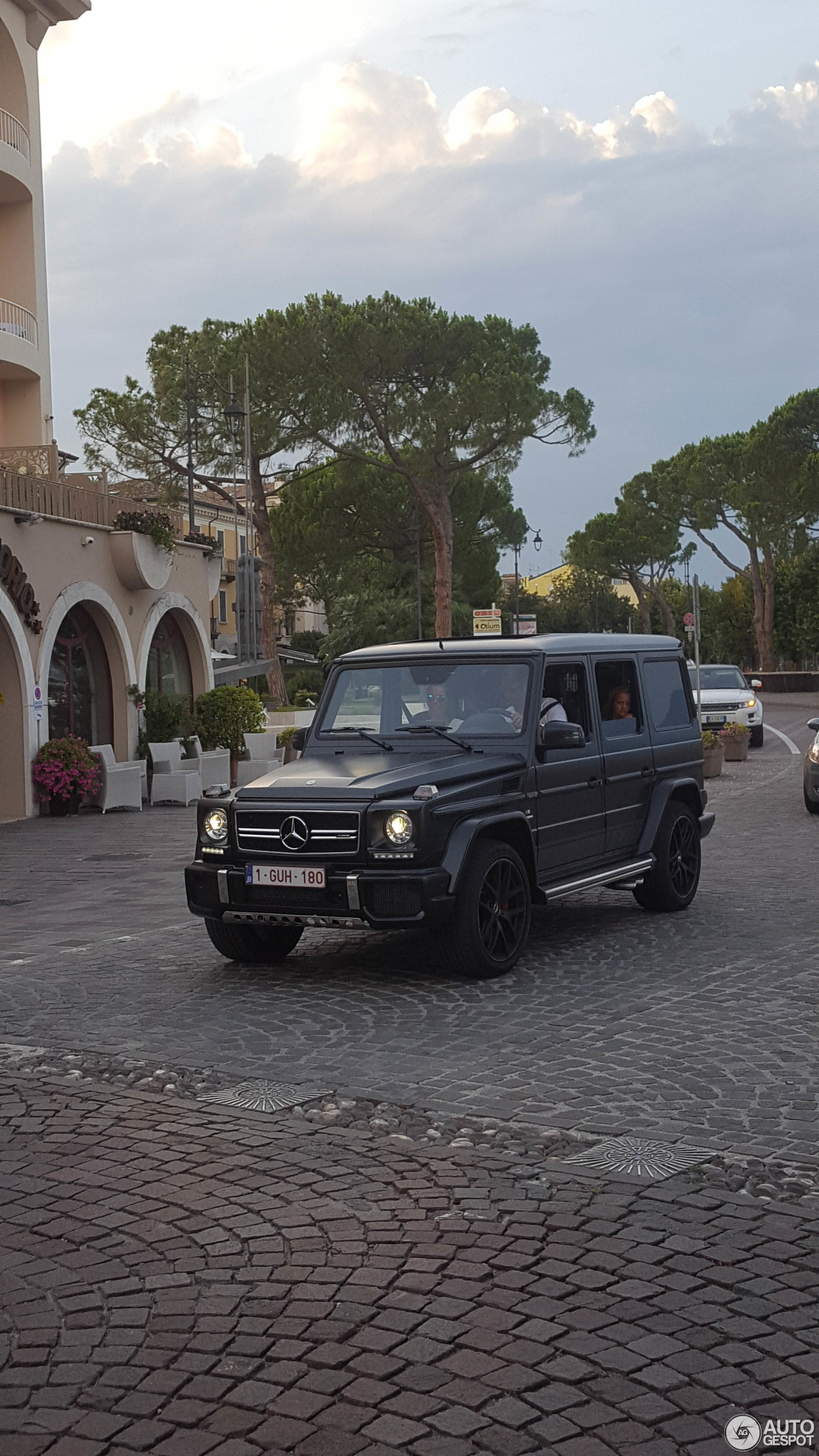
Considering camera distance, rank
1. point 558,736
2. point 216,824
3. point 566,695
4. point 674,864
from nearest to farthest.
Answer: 1. point 216,824
2. point 558,736
3. point 566,695
4. point 674,864

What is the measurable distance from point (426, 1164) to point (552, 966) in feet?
11.3

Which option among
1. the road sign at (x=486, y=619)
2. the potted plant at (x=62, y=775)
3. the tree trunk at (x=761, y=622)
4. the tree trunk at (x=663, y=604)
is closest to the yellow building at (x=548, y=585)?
the tree trunk at (x=663, y=604)

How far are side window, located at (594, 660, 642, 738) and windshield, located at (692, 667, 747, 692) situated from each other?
842 inches

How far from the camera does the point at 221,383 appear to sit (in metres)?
46.9

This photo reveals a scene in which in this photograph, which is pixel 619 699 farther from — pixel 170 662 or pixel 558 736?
pixel 170 662

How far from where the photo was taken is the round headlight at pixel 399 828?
24.2 ft

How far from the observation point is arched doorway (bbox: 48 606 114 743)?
2230 centimetres

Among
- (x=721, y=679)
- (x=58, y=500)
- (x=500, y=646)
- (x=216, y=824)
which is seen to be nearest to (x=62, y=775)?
(x=58, y=500)

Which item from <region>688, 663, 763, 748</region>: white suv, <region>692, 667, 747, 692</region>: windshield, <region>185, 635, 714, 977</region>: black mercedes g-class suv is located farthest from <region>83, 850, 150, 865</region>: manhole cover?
<region>692, 667, 747, 692</region>: windshield

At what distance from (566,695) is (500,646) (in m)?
0.51

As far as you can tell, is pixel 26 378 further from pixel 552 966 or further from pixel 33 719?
pixel 552 966

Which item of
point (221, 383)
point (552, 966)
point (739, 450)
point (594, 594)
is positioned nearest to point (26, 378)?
point (221, 383)

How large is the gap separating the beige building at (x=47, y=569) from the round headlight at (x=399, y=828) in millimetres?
13250

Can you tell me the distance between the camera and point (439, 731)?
8.55 metres
